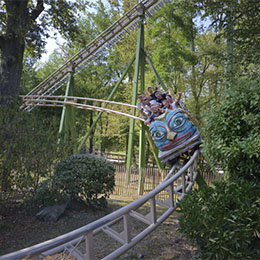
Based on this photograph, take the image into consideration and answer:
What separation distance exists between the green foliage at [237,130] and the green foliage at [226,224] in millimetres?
320

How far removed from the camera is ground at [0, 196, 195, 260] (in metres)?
3.80

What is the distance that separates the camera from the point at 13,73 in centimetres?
723

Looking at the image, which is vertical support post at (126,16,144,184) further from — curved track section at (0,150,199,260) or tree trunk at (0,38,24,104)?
tree trunk at (0,38,24,104)

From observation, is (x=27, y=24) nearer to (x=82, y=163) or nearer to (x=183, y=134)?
(x=82, y=163)

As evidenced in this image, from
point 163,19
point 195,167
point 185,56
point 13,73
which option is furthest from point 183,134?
point 163,19

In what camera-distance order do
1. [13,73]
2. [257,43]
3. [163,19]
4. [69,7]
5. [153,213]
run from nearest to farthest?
[153,213] → [257,43] → [13,73] → [69,7] → [163,19]

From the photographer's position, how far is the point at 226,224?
2.78m

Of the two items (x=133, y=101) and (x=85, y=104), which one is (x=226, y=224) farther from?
(x=85, y=104)

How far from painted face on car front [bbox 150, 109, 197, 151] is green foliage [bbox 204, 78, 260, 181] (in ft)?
6.45

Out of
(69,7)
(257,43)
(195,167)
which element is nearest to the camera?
(257,43)

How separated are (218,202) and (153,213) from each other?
124 centimetres

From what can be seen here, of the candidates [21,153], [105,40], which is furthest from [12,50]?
[105,40]

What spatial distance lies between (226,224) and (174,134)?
308 centimetres

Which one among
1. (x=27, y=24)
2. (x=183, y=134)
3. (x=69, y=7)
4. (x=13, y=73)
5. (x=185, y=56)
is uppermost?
(x=185, y=56)
